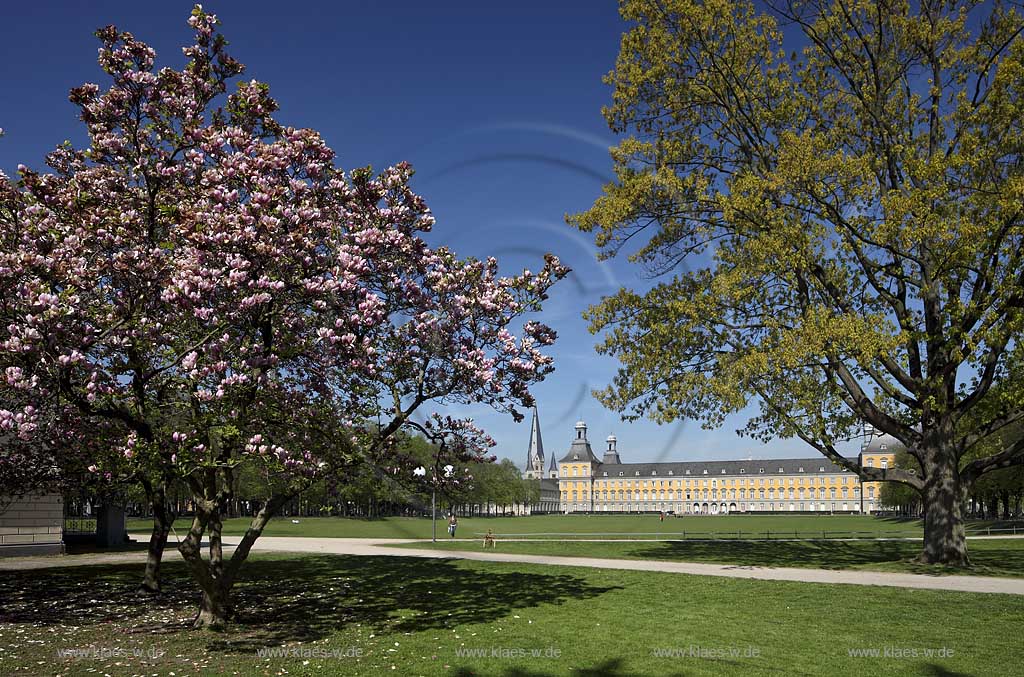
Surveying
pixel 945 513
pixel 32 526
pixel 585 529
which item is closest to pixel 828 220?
pixel 945 513

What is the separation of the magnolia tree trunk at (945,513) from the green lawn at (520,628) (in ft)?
23.3

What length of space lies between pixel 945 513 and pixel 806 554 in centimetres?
750

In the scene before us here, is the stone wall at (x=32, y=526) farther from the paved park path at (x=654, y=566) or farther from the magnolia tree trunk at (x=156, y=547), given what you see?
the magnolia tree trunk at (x=156, y=547)

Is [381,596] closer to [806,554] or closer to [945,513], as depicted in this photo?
[945,513]

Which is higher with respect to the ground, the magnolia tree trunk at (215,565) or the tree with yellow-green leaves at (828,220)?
the tree with yellow-green leaves at (828,220)

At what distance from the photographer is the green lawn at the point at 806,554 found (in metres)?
24.2

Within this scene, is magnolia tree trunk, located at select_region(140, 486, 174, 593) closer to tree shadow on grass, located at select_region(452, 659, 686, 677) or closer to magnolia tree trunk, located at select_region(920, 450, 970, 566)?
tree shadow on grass, located at select_region(452, 659, 686, 677)

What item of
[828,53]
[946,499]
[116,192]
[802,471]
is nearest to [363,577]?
[116,192]

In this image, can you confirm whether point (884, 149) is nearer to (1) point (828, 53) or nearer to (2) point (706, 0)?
(1) point (828, 53)

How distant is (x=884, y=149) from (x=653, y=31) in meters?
8.79

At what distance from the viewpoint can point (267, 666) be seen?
1079 cm

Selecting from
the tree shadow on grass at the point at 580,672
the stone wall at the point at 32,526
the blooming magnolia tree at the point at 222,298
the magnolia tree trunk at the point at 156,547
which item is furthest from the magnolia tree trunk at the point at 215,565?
the stone wall at the point at 32,526

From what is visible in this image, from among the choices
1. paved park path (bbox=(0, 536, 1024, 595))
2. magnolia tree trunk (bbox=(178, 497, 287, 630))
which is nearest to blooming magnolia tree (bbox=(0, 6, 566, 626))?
magnolia tree trunk (bbox=(178, 497, 287, 630))

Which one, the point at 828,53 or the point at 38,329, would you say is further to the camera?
the point at 828,53
